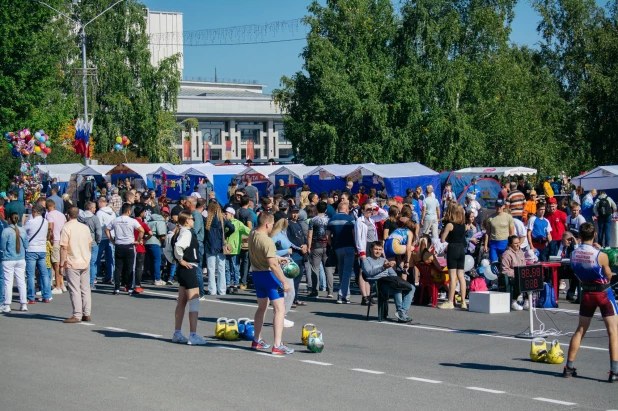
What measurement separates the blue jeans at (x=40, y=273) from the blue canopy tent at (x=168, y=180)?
18.4 m

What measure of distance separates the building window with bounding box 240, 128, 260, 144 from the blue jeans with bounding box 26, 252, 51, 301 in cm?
8482

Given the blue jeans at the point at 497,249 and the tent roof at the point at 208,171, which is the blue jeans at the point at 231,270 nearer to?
the blue jeans at the point at 497,249

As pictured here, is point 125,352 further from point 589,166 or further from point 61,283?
point 589,166

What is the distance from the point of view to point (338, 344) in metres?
11.5

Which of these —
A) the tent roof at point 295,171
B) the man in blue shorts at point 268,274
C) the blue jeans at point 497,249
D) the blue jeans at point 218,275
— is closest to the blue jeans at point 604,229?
the blue jeans at point 497,249

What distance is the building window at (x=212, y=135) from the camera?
97106 mm

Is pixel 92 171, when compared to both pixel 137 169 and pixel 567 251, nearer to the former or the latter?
pixel 137 169

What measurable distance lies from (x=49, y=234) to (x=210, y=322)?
4.85 m

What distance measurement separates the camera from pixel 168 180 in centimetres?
3478

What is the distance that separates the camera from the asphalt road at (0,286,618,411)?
819cm

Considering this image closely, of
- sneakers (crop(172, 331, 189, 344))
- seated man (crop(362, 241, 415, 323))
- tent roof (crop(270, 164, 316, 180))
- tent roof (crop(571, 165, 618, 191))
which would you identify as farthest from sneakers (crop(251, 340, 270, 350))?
tent roof (crop(270, 164, 316, 180))

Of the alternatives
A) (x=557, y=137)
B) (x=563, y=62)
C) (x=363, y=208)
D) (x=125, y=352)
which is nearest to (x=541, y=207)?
(x=363, y=208)

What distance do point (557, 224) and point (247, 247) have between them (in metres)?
6.75

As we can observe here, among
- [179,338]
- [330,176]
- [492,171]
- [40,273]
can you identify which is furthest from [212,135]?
[179,338]
